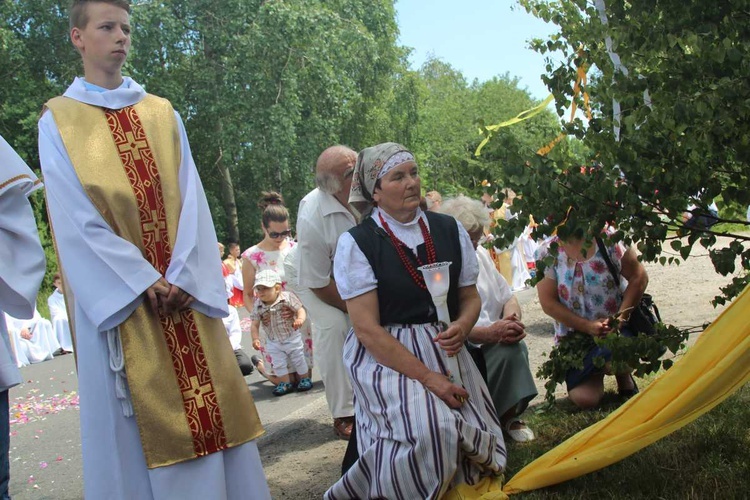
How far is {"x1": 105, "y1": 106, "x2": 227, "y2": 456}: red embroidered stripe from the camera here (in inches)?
153

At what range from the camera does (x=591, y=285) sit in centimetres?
568

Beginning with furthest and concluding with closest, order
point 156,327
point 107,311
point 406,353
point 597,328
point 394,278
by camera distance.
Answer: point 597,328 → point 394,278 → point 406,353 → point 156,327 → point 107,311

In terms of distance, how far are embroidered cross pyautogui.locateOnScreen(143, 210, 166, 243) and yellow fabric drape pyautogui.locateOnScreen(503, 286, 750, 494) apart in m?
2.07

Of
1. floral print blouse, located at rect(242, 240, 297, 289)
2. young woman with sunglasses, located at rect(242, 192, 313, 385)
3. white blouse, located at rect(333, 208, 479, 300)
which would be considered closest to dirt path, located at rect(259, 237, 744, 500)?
white blouse, located at rect(333, 208, 479, 300)

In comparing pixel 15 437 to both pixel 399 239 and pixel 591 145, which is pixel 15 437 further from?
pixel 591 145

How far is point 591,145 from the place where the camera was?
147 inches

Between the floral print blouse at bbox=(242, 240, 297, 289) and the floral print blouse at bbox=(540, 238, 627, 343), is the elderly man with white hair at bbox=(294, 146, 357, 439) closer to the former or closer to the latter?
the floral print blouse at bbox=(540, 238, 627, 343)

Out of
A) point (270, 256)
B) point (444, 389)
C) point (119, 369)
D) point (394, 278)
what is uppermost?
point (270, 256)

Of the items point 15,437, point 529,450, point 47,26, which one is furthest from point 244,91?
point 529,450

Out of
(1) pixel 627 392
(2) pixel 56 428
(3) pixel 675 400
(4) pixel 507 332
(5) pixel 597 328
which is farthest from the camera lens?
(2) pixel 56 428

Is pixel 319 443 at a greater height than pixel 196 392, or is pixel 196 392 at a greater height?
pixel 196 392

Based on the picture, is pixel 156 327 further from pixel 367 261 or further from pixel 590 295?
pixel 590 295

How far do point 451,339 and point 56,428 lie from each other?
5.02 meters

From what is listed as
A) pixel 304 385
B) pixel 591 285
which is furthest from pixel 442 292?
pixel 304 385
